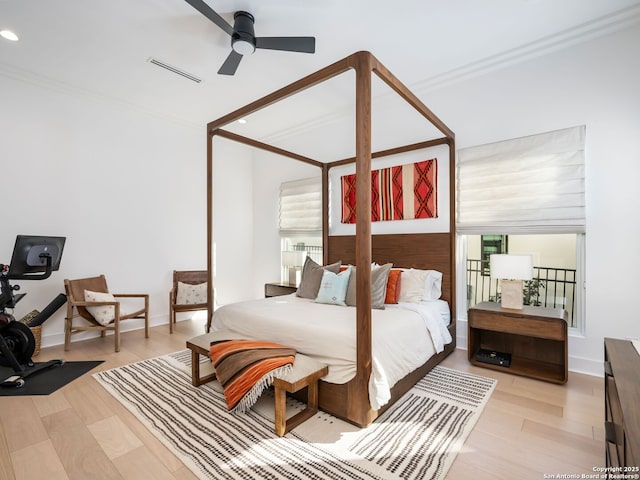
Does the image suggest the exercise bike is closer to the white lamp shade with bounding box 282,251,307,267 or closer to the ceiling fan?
the ceiling fan

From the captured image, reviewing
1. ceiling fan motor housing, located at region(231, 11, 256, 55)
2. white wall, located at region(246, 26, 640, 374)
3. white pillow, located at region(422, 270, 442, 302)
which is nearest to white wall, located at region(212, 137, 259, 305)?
ceiling fan motor housing, located at region(231, 11, 256, 55)

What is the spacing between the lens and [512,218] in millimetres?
3105

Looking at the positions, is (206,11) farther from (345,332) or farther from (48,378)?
(48,378)

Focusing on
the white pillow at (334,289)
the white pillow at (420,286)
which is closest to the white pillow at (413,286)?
the white pillow at (420,286)

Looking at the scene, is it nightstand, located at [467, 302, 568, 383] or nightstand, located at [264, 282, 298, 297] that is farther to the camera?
nightstand, located at [264, 282, 298, 297]

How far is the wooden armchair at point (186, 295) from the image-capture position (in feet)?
13.9

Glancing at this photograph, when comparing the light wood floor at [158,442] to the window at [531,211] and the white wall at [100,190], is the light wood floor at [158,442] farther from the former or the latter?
the white wall at [100,190]

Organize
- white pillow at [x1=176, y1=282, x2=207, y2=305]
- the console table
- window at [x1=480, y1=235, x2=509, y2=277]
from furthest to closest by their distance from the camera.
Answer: white pillow at [x1=176, y1=282, x2=207, y2=305], window at [x1=480, y1=235, x2=509, y2=277], the console table

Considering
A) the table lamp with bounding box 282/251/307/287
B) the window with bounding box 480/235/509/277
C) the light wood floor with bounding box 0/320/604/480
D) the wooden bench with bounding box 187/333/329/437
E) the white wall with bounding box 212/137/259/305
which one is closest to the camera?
the light wood floor with bounding box 0/320/604/480

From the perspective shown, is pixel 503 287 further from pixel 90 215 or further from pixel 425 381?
pixel 90 215

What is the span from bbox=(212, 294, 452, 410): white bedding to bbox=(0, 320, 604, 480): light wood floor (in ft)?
1.88

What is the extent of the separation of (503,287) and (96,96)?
5.16 m

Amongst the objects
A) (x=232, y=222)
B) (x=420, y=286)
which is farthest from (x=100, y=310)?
(x=420, y=286)

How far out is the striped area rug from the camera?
1.67 metres
